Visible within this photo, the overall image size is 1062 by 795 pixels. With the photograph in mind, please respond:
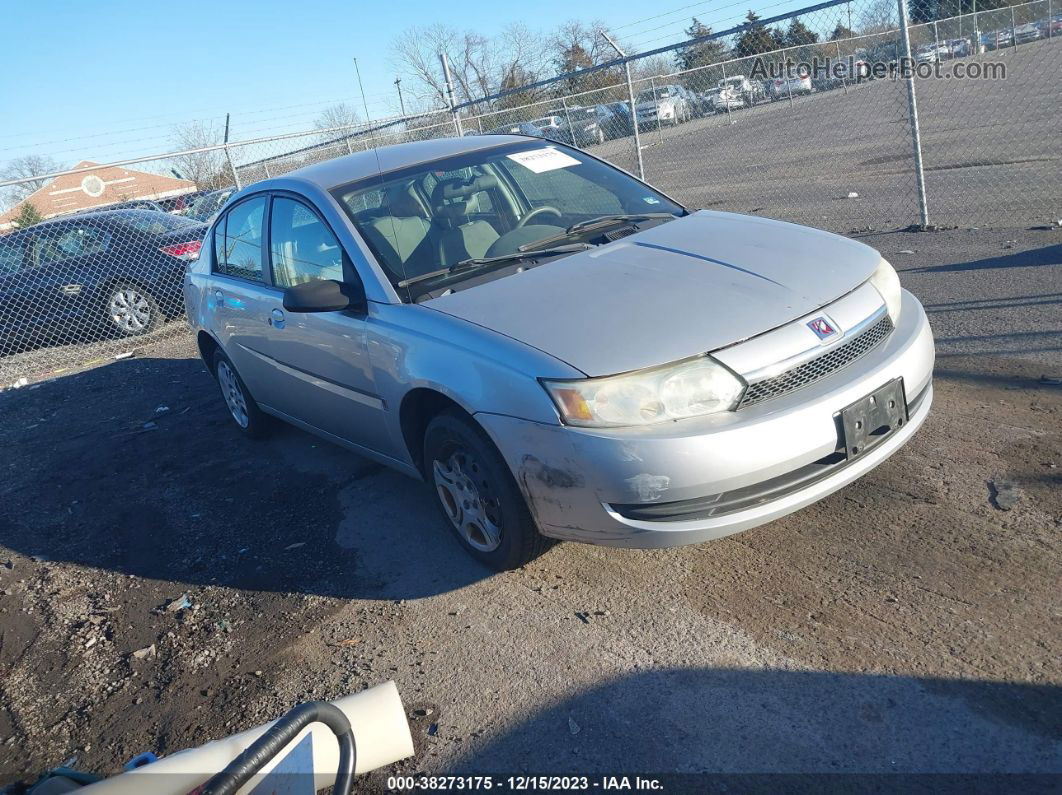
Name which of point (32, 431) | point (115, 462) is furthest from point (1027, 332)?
point (32, 431)

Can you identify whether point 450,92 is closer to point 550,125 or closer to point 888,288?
point 550,125

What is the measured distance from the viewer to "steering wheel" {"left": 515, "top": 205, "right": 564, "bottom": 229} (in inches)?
183

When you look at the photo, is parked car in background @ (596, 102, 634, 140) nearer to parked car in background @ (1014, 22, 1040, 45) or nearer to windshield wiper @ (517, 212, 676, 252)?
parked car in background @ (1014, 22, 1040, 45)

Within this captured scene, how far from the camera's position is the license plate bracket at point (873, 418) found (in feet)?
11.0

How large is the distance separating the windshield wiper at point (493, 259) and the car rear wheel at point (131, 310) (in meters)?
8.59

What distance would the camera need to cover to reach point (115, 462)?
6.54 metres

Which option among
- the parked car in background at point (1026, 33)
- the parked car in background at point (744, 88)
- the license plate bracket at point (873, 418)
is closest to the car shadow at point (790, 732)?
the license plate bracket at point (873, 418)

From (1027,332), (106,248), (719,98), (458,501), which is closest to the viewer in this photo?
(458,501)

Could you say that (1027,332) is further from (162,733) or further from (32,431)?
(32,431)

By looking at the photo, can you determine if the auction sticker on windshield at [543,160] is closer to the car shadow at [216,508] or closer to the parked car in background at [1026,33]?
the car shadow at [216,508]

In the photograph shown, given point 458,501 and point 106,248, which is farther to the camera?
point 106,248

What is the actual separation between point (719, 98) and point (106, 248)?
38.4 feet

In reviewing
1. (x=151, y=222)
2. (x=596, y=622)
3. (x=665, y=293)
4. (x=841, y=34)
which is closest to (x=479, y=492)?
(x=596, y=622)

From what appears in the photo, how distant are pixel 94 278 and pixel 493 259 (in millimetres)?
8985
